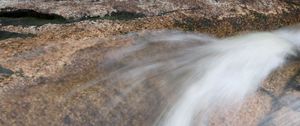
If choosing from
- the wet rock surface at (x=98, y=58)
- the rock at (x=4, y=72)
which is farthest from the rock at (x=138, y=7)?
the rock at (x=4, y=72)

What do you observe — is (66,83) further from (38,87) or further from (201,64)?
(201,64)

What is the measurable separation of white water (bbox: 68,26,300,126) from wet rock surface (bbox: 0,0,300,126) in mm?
168

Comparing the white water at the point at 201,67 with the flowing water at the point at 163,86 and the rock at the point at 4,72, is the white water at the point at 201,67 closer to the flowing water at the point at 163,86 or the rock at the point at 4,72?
the flowing water at the point at 163,86

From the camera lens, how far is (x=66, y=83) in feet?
21.0

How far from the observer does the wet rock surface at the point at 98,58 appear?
6.01 m

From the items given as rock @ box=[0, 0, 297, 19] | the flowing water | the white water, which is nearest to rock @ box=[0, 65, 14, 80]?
the flowing water

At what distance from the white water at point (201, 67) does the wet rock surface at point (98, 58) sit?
168mm

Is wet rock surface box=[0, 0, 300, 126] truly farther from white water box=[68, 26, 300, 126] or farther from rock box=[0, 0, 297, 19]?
white water box=[68, 26, 300, 126]

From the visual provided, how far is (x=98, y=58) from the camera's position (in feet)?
22.8

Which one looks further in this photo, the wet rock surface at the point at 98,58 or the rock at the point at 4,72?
the rock at the point at 4,72

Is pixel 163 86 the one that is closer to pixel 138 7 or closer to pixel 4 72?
pixel 4 72

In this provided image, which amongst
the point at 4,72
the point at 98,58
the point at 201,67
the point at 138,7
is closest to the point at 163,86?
the point at 201,67

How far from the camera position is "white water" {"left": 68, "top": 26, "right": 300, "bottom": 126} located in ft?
21.1

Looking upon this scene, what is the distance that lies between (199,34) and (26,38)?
2779mm
